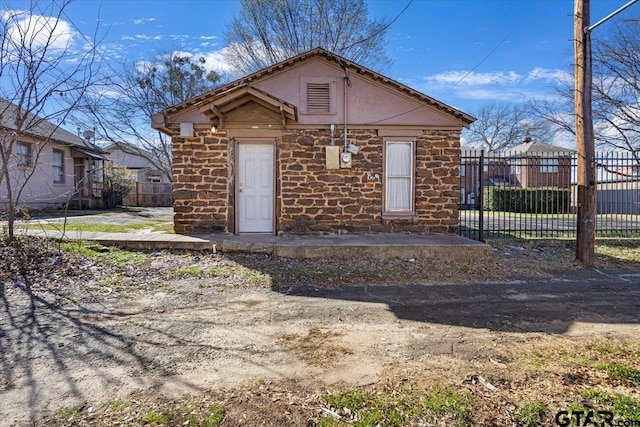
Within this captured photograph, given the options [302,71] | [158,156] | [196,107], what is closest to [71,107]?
[196,107]

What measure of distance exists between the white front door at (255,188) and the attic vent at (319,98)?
1449mm

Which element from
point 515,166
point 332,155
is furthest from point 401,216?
point 515,166

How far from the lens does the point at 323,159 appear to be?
359 inches

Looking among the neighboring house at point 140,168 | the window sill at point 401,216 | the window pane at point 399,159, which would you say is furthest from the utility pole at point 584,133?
the neighboring house at point 140,168

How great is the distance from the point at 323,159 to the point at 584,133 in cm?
539

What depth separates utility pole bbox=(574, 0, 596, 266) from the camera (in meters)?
6.94

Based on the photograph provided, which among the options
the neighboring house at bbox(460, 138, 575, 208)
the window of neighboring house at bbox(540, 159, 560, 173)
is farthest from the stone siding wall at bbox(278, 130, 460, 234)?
the window of neighboring house at bbox(540, 159, 560, 173)

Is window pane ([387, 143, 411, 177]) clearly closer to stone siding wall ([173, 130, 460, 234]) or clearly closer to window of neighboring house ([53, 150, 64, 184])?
stone siding wall ([173, 130, 460, 234])

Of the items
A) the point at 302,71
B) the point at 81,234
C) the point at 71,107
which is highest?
the point at 302,71

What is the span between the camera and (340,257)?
730cm

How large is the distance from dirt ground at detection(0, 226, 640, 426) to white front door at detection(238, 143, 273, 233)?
2303mm

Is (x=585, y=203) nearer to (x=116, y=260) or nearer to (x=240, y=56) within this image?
(x=116, y=260)

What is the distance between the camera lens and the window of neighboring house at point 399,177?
9.26 metres

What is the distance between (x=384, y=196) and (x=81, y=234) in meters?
7.08
